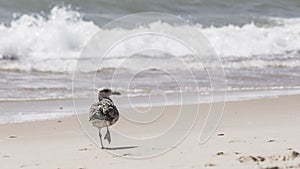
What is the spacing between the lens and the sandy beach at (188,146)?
4699mm

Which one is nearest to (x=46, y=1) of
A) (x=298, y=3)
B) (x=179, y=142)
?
(x=298, y=3)

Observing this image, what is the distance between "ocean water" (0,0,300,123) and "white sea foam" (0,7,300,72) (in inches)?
0.6

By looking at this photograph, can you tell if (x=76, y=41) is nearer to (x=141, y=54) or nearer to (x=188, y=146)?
(x=141, y=54)

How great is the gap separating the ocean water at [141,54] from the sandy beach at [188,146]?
2.52 feet

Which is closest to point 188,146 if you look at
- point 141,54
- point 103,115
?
point 103,115

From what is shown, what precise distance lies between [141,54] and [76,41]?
194 centimetres

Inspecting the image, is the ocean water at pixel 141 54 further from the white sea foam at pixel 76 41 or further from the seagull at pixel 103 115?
the seagull at pixel 103 115

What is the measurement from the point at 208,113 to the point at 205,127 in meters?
0.89

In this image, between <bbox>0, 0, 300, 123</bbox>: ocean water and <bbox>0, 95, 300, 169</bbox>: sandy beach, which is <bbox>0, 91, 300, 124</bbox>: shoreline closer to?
<bbox>0, 0, 300, 123</bbox>: ocean water

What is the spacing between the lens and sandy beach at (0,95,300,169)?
4.70m

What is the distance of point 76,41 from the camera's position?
1309 centimetres

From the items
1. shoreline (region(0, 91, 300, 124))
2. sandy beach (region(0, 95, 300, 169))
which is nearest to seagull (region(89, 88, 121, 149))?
sandy beach (region(0, 95, 300, 169))

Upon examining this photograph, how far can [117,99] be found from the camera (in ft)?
26.6

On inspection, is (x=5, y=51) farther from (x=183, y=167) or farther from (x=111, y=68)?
(x=183, y=167)
